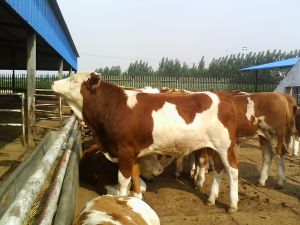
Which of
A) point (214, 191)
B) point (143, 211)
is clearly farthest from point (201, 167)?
point (143, 211)

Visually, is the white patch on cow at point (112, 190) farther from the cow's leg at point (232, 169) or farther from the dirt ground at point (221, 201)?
the cow's leg at point (232, 169)

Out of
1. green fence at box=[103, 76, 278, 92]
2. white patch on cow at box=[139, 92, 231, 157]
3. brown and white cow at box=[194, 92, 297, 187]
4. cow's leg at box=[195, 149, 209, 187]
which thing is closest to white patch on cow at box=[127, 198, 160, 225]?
white patch on cow at box=[139, 92, 231, 157]

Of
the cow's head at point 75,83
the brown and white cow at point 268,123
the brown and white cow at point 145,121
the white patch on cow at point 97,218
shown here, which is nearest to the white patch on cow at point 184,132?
the brown and white cow at point 145,121

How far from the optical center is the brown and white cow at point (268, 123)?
7.04 metres

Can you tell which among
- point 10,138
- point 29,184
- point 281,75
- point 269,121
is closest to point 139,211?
point 29,184

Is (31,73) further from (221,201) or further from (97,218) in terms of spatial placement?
(97,218)

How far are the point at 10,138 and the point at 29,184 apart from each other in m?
9.14

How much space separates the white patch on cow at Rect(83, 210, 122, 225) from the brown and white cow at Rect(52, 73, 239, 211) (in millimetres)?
2399

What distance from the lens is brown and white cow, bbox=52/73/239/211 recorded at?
17.0 feet

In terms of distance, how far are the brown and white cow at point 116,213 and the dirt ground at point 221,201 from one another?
4.77 ft

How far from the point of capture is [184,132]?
5250 mm

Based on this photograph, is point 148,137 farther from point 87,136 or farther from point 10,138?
point 10,138

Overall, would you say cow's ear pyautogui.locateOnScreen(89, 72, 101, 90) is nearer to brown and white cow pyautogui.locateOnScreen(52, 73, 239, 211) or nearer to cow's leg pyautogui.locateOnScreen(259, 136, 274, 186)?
brown and white cow pyautogui.locateOnScreen(52, 73, 239, 211)

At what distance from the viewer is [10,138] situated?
10.6 meters
